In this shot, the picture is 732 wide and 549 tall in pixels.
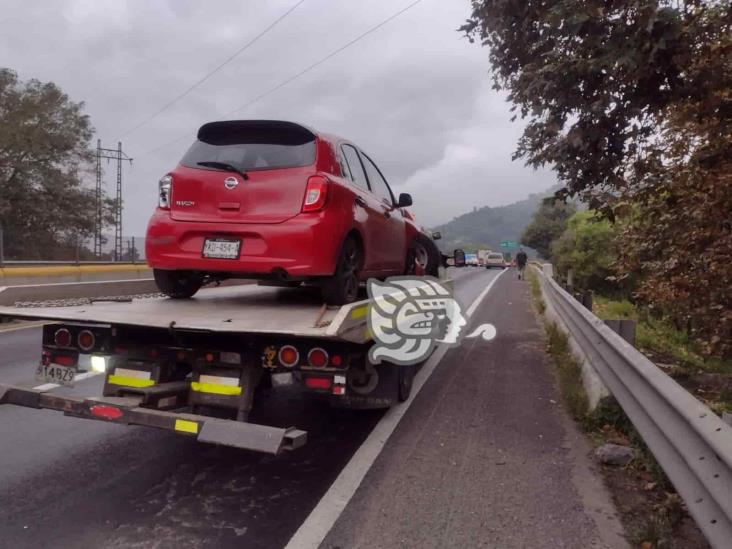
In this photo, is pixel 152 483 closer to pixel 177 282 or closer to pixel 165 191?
pixel 177 282

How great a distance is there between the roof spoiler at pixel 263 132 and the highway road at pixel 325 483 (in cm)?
247

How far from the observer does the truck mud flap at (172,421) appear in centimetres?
318

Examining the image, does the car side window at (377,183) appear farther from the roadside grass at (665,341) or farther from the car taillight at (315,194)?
the roadside grass at (665,341)

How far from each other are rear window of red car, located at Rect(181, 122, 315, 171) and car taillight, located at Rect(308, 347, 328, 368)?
1616 mm

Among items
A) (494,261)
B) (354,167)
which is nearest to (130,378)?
(354,167)

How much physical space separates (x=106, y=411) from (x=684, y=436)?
10.3ft

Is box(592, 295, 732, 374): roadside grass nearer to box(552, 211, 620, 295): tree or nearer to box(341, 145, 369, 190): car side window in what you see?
box(552, 211, 620, 295): tree

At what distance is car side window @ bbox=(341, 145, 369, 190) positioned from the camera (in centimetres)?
546

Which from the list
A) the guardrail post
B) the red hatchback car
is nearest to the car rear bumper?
the red hatchback car

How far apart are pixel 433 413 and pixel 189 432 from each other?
269cm

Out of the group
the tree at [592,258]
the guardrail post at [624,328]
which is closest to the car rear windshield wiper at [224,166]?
the guardrail post at [624,328]

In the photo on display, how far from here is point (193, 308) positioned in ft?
15.2

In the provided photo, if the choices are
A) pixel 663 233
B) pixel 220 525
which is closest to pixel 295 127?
pixel 220 525

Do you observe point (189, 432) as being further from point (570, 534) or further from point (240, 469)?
point (570, 534)
